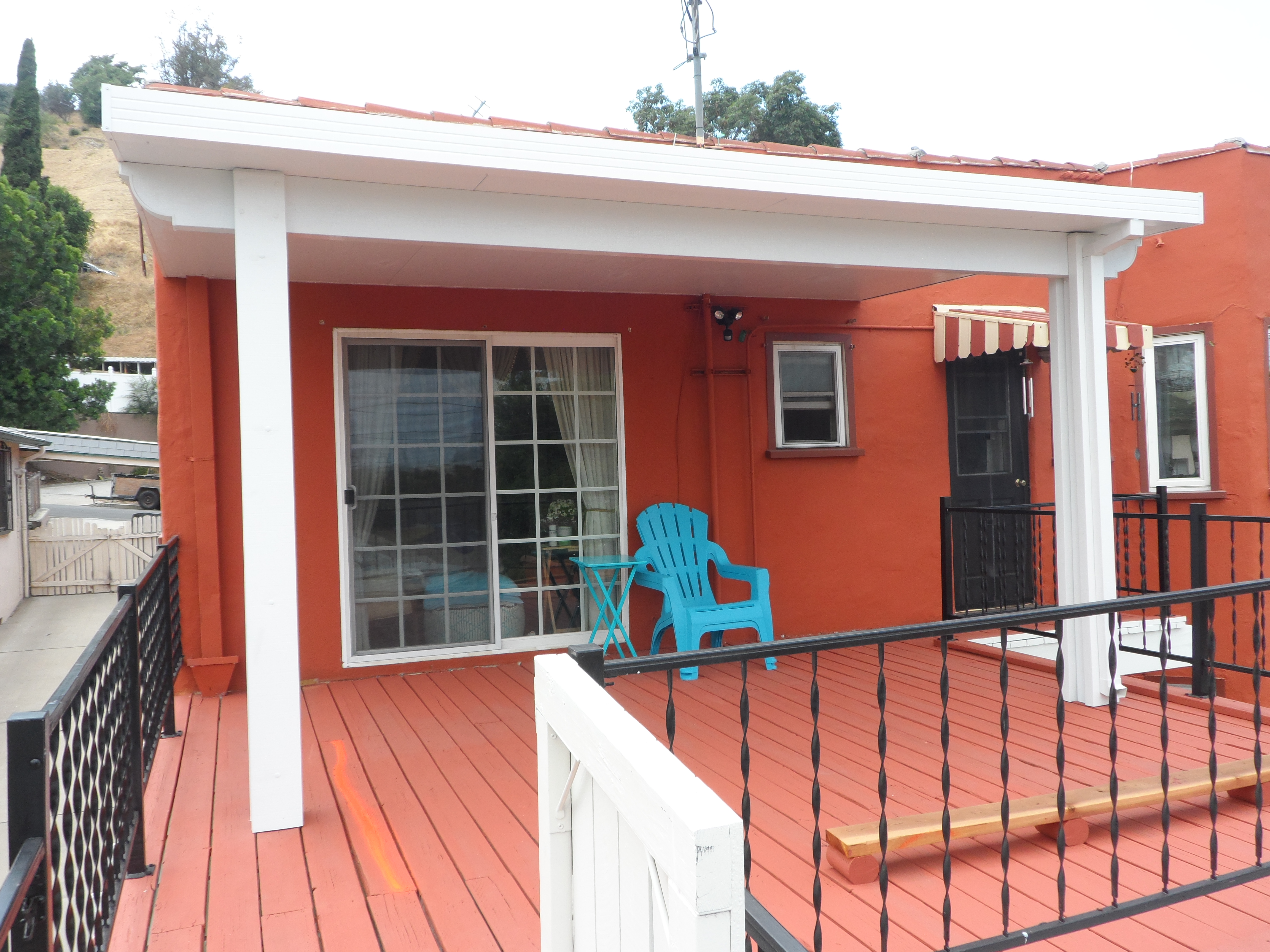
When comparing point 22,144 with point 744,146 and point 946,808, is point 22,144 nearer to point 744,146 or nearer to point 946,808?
point 744,146

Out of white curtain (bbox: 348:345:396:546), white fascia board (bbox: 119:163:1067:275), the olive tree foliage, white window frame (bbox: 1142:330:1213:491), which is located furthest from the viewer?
the olive tree foliage

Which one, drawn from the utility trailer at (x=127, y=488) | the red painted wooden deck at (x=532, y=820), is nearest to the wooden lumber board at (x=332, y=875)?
the red painted wooden deck at (x=532, y=820)

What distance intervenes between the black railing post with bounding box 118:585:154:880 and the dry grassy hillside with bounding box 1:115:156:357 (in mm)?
42476

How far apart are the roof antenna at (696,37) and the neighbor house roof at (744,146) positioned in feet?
10.0

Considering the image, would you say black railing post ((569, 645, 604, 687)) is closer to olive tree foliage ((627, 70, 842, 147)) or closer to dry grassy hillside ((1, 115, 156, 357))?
olive tree foliage ((627, 70, 842, 147))

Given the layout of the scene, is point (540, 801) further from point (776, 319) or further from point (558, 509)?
point (776, 319)

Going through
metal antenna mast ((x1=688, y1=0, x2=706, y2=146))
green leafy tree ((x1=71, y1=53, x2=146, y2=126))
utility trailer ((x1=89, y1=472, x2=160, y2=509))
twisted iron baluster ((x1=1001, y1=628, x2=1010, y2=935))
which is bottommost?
twisted iron baluster ((x1=1001, y1=628, x2=1010, y2=935))

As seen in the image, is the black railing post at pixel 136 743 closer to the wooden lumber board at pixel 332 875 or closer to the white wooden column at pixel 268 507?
the white wooden column at pixel 268 507

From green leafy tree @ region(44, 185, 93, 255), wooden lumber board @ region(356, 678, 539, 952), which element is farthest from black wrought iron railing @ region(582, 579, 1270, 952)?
green leafy tree @ region(44, 185, 93, 255)

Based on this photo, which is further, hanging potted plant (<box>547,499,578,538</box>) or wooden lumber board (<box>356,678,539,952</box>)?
hanging potted plant (<box>547,499,578,538</box>)

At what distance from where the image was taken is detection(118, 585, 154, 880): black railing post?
2.70 m

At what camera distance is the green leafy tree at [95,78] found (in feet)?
139

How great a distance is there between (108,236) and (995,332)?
49.9 metres

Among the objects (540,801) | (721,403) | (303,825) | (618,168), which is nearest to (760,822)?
(303,825)
